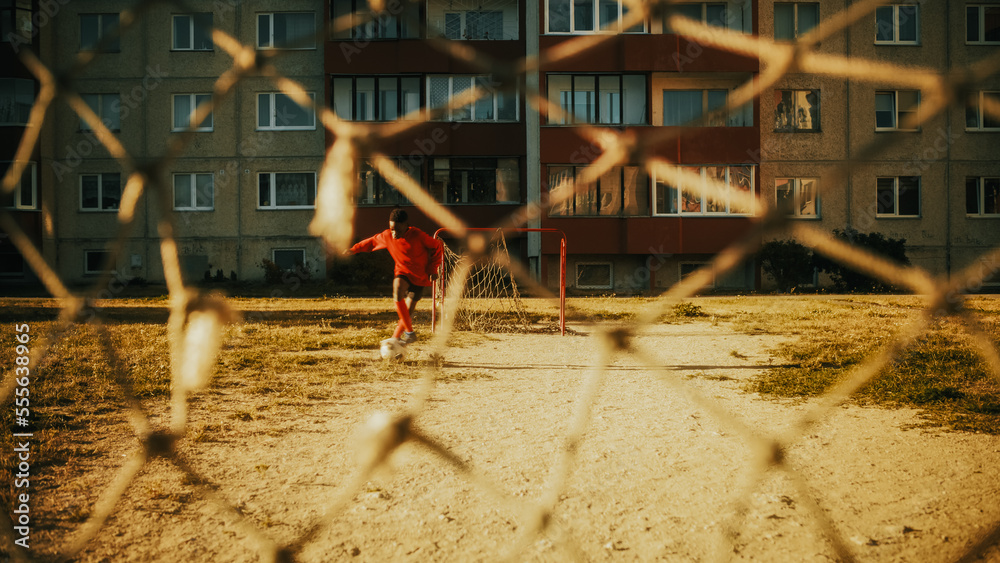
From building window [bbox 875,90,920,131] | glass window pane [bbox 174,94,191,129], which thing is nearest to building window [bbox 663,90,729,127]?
building window [bbox 875,90,920,131]

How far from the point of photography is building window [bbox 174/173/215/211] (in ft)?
68.9

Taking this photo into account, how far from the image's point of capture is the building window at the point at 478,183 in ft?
66.9

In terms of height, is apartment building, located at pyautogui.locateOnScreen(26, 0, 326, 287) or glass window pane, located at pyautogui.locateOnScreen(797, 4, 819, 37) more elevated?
glass window pane, located at pyautogui.locateOnScreen(797, 4, 819, 37)

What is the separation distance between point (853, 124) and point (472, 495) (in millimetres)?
21171

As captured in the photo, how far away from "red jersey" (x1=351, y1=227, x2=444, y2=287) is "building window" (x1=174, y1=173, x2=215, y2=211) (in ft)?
55.1

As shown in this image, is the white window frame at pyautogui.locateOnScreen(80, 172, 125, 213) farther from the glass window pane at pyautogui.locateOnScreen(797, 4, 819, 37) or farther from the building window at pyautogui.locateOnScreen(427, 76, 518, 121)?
the glass window pane at pyautogui.locateOnScreen(797, 4, 819, 37)

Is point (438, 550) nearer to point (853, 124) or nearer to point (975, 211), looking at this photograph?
point (853, 124)

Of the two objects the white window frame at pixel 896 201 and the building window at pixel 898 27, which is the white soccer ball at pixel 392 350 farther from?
the building window at pixel 898 27

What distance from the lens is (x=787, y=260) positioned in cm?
1806

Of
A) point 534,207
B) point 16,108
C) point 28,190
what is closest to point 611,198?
point 28,190

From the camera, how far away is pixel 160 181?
113 centimetres

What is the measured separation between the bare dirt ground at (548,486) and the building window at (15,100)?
21.3 meters

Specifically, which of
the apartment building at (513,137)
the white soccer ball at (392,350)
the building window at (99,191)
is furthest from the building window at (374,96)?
the white soccer ball at (392,350)

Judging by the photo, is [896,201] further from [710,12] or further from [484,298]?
[484,298]
